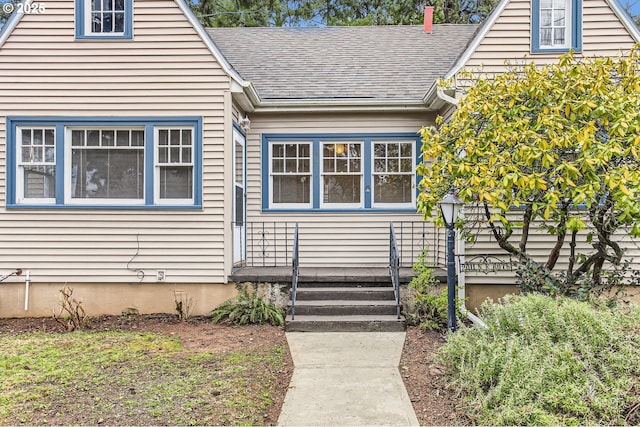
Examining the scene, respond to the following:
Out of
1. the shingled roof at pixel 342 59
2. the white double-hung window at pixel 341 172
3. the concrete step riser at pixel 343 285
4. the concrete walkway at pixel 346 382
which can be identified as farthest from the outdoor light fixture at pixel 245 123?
the concrete walkway at pixel 346 382

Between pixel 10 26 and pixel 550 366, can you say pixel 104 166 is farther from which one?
pixel 550 366

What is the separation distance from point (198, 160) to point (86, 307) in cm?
291

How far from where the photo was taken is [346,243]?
852 cm

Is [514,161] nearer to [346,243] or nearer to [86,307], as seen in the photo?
[346,243]

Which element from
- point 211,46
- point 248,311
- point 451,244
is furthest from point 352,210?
point 211,46

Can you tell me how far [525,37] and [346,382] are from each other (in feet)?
19.7

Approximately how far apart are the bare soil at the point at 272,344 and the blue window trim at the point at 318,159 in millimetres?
2582

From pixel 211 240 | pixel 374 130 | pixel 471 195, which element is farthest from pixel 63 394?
pixel 374 130

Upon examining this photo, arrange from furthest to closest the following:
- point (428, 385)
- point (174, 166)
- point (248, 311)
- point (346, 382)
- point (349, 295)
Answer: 1. point (174, 166)
2. point (349, 295)
3. point (248, 311)
4. point (346, 382)
5. point (428, 385)

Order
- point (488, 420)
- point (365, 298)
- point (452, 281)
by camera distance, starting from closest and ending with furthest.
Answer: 1. point (488, 420)
2. point (452, 281)
3. point (365, 298)

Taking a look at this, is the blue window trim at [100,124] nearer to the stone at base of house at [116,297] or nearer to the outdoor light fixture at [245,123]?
the outdoor light fixture at [245,123]

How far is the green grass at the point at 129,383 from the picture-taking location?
3715mm

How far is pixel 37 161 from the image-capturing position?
290 inches
